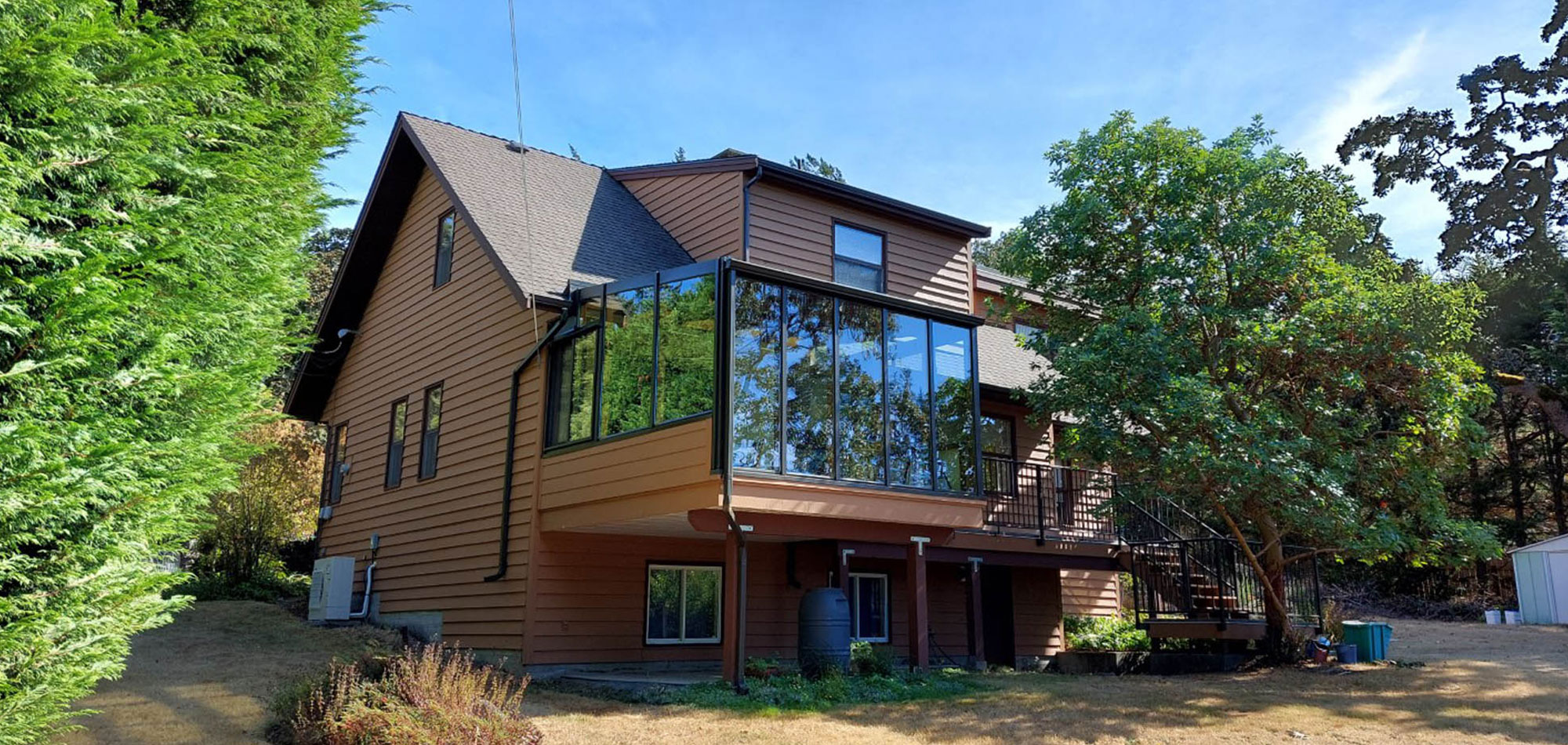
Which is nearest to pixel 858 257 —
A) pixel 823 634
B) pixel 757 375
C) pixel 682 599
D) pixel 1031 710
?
pixel 757 375

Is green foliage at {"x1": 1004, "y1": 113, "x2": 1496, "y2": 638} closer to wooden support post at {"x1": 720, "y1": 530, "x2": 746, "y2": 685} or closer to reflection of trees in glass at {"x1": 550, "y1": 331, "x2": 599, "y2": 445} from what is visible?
wooden support post at {"x1": 720, "y1": 530, "x2": 746, "y2": 685}

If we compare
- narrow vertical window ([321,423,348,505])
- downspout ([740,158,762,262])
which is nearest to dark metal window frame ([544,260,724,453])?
downspout ([740,158,762,262])

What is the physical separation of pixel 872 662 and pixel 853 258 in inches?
252

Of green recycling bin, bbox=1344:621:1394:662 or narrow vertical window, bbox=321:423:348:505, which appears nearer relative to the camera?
green recycling bin, bbox=1344:621:1394:662

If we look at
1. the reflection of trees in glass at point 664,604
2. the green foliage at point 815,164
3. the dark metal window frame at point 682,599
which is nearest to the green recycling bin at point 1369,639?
the dark metal window frame at point 682,599

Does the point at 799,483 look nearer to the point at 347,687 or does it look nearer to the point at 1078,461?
the point at 347,687

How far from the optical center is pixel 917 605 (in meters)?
12.6

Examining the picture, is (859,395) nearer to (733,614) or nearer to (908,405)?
(908,405)

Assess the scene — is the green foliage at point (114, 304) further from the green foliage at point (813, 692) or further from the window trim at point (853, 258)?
the window trim at point (853, 258)

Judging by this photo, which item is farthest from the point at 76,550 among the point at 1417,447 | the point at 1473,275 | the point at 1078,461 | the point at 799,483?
the point at 1473,275

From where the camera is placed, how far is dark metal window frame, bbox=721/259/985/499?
36.0 feet

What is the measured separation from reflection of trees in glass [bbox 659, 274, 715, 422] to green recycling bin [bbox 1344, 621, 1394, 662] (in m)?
10.2

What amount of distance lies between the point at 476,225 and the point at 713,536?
5.28 m

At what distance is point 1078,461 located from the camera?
49.7 ft
